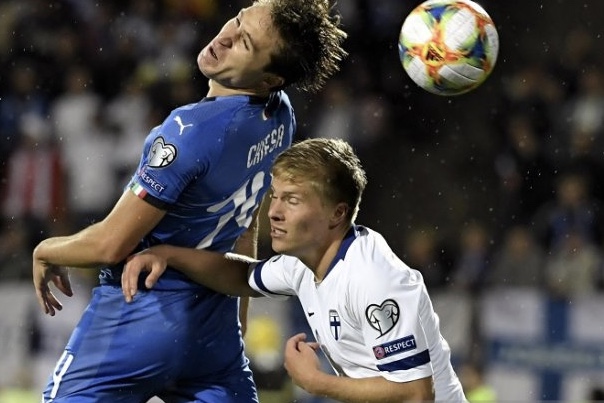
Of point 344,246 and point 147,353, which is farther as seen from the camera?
point 147,353

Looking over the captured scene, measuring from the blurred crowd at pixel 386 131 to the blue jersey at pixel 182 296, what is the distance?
17.3 feet

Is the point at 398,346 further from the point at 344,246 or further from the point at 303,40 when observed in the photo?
the point at 303,40

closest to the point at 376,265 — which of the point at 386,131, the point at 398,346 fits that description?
the point at 398,346

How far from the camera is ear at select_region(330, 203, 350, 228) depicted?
4449 millimetres

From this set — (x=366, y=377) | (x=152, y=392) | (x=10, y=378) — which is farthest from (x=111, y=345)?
(x=10, y=378)

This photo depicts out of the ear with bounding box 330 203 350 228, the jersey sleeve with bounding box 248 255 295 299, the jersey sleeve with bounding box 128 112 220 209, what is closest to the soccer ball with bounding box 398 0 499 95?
the ear with bounding box 330 203 350 228

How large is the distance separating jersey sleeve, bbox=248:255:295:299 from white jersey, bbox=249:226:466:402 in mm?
13

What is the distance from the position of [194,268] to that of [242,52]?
0.85 metres

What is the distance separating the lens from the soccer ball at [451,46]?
16.5 ft

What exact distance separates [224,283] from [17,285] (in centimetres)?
637

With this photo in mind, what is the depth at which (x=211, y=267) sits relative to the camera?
4.66m

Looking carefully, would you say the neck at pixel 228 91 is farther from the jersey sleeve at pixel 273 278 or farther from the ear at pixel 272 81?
the jersey sleeve at pixel 273 278

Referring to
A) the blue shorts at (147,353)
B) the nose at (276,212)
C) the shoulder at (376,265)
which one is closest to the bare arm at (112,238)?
the blue shorts at (147,353)

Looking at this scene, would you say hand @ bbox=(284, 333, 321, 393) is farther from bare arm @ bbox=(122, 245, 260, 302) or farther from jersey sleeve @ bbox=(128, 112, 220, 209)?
jersey sleeve @ bbox=(128, 112, 220, 209)
